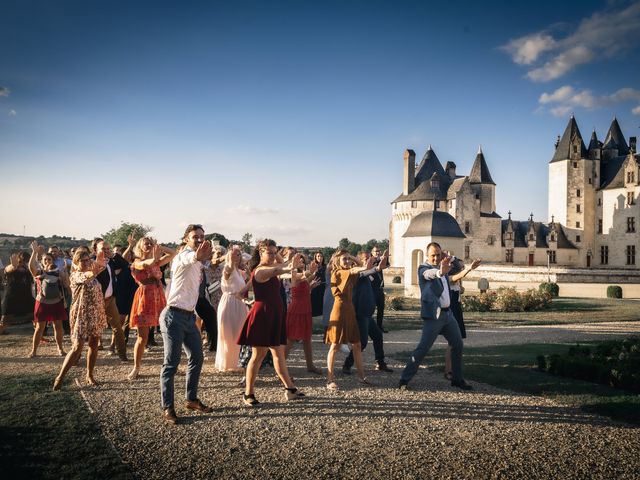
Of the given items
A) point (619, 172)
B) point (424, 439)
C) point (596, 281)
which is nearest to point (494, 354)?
point (424, 439)

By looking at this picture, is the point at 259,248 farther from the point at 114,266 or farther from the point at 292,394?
the point at 114,266

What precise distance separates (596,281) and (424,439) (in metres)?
39.3

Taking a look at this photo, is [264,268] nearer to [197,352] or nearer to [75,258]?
[197,352]

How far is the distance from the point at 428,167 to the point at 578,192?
16.5 m

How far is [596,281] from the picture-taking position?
127 ft

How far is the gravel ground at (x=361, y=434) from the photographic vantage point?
436 cm

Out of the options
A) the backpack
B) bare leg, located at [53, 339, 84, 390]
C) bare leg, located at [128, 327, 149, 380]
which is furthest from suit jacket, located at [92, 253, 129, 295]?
bare leg, located at [53, 339, 84, 390]

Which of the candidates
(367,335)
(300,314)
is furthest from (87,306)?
(367,335)

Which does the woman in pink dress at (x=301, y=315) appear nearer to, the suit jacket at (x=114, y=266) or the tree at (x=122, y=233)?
the suit jacket at (x=114, y=266)

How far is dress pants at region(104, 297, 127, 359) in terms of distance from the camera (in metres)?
8.80

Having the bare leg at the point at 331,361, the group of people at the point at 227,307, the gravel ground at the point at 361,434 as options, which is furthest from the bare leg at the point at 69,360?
the bare leg at the point at 331,361

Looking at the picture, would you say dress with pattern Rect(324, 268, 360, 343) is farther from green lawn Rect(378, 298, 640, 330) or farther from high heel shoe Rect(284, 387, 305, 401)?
green lawn Rect(378, 298, 640, 330)

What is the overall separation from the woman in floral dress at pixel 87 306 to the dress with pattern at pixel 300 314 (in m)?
2.84

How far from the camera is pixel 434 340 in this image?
23.3 ft
